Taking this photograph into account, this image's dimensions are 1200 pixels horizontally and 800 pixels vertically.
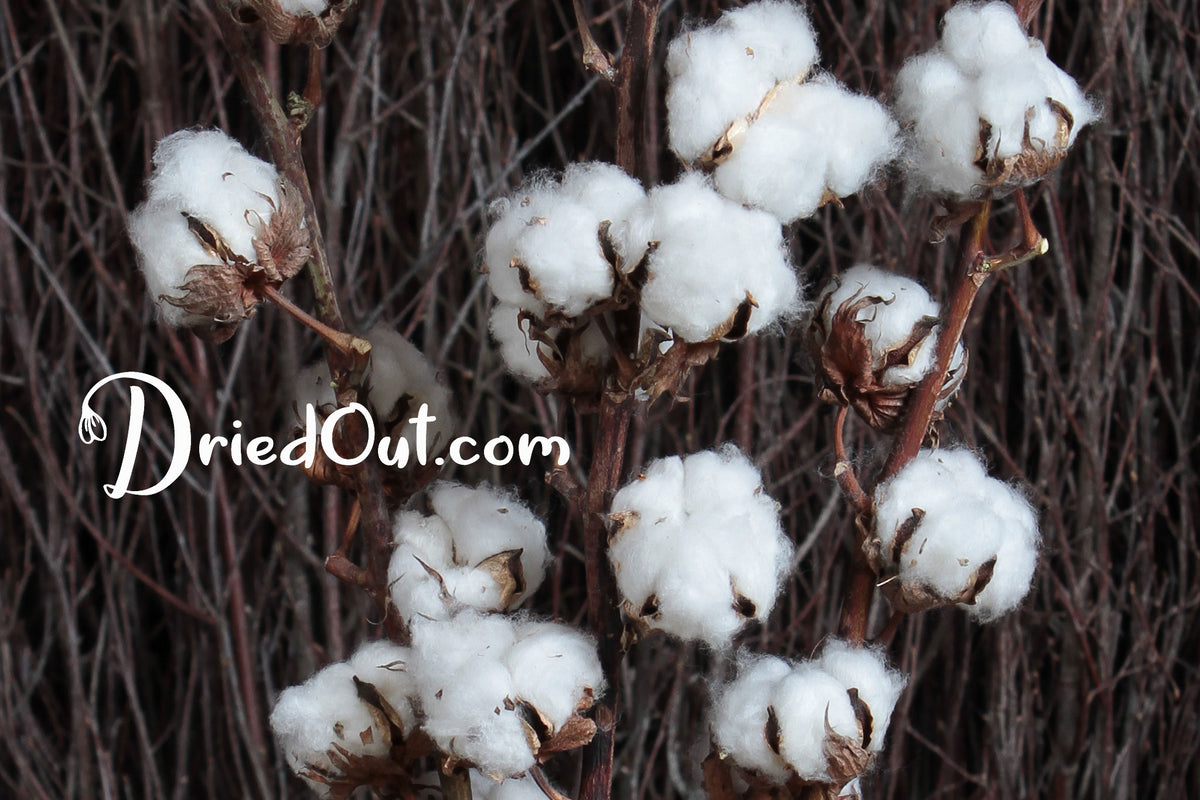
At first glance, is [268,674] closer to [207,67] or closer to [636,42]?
[207,67]

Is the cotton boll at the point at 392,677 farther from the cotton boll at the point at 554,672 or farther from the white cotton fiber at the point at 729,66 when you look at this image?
the white cotton fiber at the point at 729,66

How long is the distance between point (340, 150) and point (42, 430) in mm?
339

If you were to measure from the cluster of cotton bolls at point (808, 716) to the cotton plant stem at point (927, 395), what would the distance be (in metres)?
0.02

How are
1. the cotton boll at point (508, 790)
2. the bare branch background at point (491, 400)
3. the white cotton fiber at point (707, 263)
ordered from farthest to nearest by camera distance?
the bare branch background at point (491, 400) < the cotton boll at point (508, 790) < the white cotton fiber at point (707, 263)

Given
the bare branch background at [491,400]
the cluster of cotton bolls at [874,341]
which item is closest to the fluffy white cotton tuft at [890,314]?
the cluster of cotton bolls at [874,341]

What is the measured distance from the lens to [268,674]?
0.95 m

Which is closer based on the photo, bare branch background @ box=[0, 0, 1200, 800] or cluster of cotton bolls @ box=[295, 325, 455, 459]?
cluster of cotton bolls @ box=[295, 325, 455, 459]

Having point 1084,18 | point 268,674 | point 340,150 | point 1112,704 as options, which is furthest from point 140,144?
point 1112,704

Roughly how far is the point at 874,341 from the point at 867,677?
0.11 meters

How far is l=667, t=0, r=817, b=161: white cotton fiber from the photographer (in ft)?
1.07

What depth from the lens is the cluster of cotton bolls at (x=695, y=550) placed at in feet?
1.06

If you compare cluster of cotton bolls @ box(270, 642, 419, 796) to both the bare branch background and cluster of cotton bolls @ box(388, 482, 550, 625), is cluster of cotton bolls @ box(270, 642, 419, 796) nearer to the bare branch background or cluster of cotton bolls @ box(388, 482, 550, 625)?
cluster of cotton bolls @ box(388, 482, 550, 625)

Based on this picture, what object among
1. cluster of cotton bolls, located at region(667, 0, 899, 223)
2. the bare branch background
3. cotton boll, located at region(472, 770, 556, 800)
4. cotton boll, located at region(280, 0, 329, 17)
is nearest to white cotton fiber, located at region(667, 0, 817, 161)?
cluster of cotton bolls, located at region(667, 0, 899, 223)

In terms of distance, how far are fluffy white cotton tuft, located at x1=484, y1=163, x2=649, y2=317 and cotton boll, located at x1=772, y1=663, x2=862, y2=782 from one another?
0.43 ft
